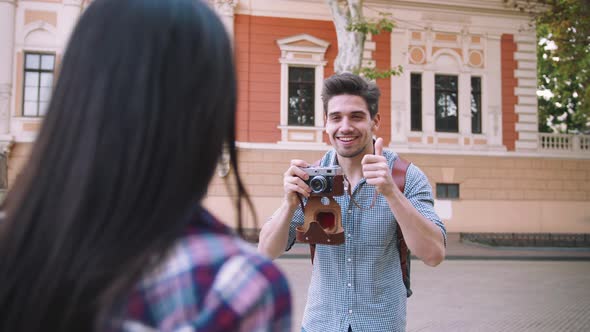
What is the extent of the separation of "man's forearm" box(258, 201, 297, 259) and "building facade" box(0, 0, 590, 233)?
13.8 metres

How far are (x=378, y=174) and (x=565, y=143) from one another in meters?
19.0

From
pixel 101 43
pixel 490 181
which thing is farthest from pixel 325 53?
pixel 101 43

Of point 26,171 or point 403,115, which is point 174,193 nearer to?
point 26,171

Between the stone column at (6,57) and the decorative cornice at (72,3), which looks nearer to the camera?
the stone column at (6,57)

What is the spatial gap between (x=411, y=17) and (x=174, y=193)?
18.0 meters

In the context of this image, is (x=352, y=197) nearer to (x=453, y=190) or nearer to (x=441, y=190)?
(x=441, y=190)

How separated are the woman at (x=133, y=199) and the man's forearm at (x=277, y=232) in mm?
1498

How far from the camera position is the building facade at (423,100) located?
16.1 metres

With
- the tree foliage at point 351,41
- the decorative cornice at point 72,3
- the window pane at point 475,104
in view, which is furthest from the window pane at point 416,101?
the decorative cornice at point 72,3

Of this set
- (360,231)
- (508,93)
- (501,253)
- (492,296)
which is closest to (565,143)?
(508,93)

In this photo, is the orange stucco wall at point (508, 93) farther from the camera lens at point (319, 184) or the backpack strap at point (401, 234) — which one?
the camera lens at point (319, 184)

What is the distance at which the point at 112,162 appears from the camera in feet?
2.75

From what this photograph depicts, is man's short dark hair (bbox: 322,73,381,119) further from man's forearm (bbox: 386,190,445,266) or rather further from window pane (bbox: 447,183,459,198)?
window pane (bbox: 447,183,459,198)

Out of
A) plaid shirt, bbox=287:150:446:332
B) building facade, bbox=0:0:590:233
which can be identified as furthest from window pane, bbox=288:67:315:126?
plaid shirt, bbox=287:150:446:332
